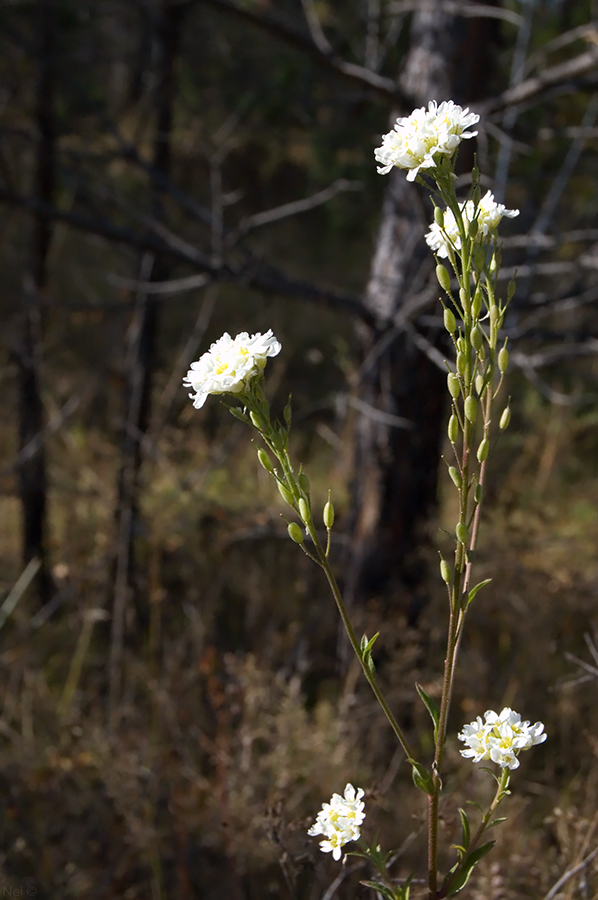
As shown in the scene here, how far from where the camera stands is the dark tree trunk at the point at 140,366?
322 centimetres

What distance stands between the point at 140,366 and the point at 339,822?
2.59 meters

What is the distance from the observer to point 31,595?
12.8 feet

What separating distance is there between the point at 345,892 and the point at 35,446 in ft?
7.45

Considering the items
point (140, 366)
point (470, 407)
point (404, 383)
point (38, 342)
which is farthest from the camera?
point (38, 342)

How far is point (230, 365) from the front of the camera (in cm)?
93

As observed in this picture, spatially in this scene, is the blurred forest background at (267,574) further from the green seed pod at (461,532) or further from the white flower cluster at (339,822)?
the green seed pod at (461,532)

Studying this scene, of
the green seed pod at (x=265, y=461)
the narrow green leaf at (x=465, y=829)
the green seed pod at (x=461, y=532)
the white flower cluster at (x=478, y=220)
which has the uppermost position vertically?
the white flower cluster at (x=478, y=220)

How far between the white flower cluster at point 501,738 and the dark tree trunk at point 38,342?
9.16 feet

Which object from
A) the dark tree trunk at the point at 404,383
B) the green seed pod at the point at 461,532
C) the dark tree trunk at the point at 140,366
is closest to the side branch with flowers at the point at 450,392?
the green seed pod at the point at 461,532

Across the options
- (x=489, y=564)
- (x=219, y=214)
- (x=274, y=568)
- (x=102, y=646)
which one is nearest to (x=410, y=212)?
(x=219, y=214)

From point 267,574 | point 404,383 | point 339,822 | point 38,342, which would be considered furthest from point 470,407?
point 267,574

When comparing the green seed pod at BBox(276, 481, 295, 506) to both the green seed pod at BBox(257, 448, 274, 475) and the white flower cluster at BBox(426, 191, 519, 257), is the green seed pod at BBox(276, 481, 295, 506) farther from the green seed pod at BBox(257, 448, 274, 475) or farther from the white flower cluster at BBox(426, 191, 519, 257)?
the white flower cluster at BBox(426, 191, 519, 257)

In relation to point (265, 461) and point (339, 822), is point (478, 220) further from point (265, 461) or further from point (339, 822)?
point (339, 822)

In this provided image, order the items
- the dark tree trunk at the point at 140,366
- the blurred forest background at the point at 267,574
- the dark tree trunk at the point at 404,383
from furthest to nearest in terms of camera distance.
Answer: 1. the dark tree trunk at the point at 140,366
2. the dark tree trunk at the point at 404,383
3. the blurred forest background at the point at 267,574
